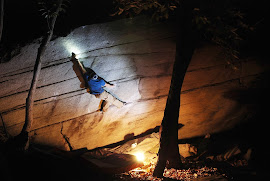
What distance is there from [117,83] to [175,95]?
200 cm

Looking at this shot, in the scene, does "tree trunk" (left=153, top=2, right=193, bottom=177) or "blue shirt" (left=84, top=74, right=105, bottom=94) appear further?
"blue shirt" (left=84, top=74, right=105, bottom=94)

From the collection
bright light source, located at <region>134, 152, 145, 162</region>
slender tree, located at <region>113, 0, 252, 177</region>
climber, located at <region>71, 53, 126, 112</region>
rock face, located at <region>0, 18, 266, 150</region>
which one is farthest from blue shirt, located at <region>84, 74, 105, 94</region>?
bright light source, located at <region>134, 152, 145, 162</region>

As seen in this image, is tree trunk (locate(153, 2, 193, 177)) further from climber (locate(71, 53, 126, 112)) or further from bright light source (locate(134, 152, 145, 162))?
climber (locate(71, 53, 126, 112))

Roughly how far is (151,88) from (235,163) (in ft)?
11.8

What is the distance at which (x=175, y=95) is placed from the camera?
436 cm

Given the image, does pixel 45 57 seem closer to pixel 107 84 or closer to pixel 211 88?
pixel 107 84

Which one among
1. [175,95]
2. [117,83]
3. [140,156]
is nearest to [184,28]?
[175,95]

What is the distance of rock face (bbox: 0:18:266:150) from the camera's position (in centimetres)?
505

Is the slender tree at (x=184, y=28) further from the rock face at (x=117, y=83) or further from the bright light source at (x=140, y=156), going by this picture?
the bright light source at (x=140, y=156)

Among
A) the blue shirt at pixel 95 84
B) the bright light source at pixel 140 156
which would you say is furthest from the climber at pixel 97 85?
the bright light source at pixel 140 156

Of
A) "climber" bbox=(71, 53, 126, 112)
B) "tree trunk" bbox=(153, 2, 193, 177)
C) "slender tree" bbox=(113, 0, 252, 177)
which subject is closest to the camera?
"slender tree" bbox=(113, 0, 252, 177)

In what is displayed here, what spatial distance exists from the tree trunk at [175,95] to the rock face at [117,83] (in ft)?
4.58

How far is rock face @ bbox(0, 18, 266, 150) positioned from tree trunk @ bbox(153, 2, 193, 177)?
140 cm

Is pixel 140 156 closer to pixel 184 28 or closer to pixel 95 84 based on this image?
pixel 95 84
